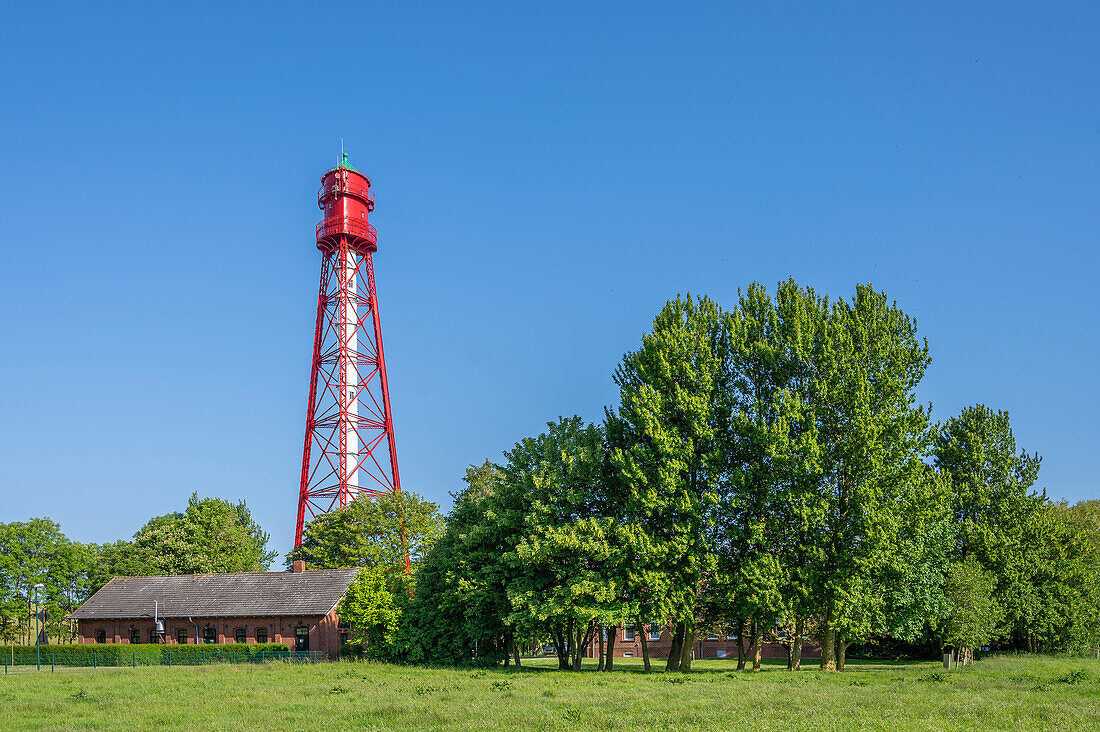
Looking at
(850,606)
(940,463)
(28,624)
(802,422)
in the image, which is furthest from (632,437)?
(28,624)

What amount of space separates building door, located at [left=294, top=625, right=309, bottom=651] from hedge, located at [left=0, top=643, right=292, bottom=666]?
242 centimetres

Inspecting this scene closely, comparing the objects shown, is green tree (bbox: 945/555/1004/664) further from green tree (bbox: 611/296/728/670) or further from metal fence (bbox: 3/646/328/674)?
metal fence (bbox: 3/646/328/674)

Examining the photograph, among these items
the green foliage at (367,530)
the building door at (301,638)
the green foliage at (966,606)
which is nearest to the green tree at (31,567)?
the green foliage at (367,530)

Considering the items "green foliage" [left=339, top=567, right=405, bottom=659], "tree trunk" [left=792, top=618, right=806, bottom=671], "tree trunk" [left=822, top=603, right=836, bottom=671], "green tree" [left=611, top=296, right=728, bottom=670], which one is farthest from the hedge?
"tree trunk" [left=822, top=603, right=836, bottom=671]

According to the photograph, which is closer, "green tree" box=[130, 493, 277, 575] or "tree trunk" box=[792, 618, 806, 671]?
"tree trunk" box=[792, 618, 806, 671]

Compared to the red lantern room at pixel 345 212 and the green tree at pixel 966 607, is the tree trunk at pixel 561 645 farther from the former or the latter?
the red lantern room at pixel 345 212

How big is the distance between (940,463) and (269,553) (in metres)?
80.0

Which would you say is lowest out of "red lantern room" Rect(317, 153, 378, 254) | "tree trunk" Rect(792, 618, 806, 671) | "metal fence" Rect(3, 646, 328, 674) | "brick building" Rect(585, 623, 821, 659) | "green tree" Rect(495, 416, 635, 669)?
"brick building" Rect(585, 623, 821, 659)

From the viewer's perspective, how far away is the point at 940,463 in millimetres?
55188

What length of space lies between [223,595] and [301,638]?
8.97 meters

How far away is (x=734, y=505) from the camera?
37250 millimetres

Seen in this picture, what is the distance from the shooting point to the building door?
196 ft

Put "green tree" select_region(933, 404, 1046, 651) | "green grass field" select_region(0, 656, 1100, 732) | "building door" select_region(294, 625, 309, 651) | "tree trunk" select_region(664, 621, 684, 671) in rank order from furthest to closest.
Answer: "building door" select_region(294, 625, 309, 651) → "green tree" select_region(933, 404, 1046, 651) → "tree trunk" select_region(664, 621, 684, 671) → "green grass field" select_region(0, 656, 1100, 732)

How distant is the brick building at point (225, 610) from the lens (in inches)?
2368
